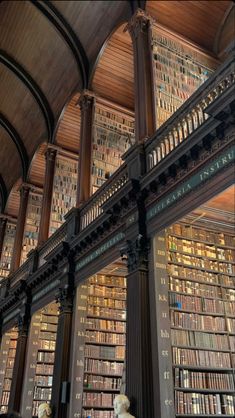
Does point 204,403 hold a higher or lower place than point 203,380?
lower

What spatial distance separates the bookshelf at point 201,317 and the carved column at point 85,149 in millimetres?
2359

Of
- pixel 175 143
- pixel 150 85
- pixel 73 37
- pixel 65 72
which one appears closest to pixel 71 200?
pixel 65 72

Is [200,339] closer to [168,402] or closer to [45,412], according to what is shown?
[168,402]

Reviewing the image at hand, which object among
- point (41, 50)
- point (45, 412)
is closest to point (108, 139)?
point (41, 50)

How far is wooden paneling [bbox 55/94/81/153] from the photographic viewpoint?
30.7ft

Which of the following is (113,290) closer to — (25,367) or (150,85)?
(25,367)

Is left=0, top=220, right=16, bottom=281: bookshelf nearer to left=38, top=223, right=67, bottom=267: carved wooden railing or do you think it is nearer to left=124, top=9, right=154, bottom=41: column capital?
left=38, top=223, right=67, bottom=267: carved wooden railing

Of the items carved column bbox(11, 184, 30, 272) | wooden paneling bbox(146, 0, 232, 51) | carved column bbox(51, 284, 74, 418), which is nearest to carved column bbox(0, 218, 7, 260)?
carved column bbox(11, 184, 30, 272)

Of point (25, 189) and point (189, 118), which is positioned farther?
point (25, 189)

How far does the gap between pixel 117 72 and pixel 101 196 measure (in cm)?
284

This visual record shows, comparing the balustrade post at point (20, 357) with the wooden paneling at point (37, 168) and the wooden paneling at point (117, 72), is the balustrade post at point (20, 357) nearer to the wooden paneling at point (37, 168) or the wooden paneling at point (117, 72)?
the wooden paneling at point (37, 168)

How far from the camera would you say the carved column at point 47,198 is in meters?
9.15

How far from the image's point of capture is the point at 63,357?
21.4ft

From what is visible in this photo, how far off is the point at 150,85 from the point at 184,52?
1.19 meters
